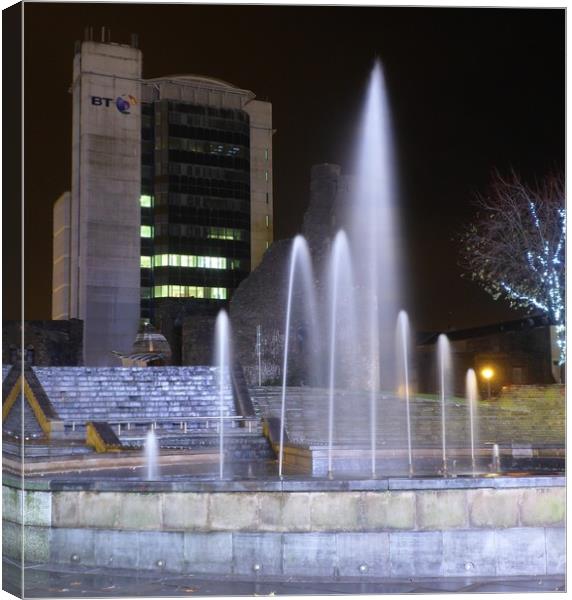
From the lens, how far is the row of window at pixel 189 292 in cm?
6919

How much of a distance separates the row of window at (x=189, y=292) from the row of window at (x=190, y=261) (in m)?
1.71

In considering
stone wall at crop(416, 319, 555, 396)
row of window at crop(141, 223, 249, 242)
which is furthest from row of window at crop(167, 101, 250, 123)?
stone wall at crop(416, 319, 555, 396)

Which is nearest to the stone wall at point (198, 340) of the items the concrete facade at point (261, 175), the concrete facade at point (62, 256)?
the concrete facade at point (62, 256)

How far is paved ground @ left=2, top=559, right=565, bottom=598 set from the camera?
723 cm

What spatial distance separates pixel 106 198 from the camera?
55531mm

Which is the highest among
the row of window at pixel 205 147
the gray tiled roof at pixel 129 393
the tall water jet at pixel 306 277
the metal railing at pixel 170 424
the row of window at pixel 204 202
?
the row of window at pixel 205 147

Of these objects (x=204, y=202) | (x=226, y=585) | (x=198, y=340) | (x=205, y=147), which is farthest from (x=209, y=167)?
(x=226, y=585)

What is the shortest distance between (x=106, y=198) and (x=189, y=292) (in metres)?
16.2

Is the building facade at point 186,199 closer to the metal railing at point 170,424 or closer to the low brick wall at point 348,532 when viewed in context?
the metal railing at point 170,424

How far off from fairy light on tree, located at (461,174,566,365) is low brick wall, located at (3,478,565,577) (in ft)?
38.6

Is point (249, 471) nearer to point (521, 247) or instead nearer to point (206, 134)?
point (521, 247)

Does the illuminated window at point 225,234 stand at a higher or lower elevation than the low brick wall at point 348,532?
higher

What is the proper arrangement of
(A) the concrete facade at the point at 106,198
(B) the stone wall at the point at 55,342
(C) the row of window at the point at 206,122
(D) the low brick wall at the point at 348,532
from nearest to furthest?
(D) the low brick wall at the point at 348,532 < (B) the stone wall at the point at 55,342 < (A) the concrete facade at the point at 106,198 < (C) the row of window at the point at 206,122

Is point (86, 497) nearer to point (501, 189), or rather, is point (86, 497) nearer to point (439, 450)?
point (439, 450)
